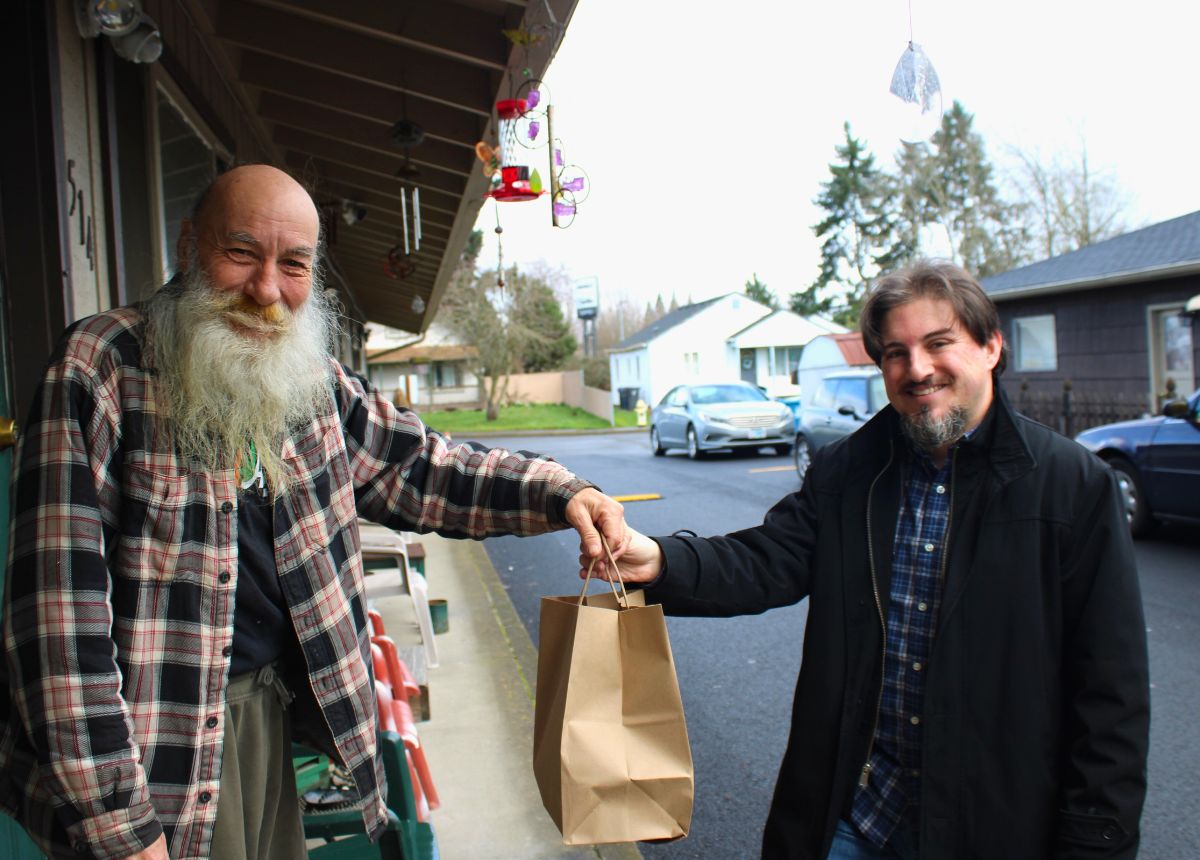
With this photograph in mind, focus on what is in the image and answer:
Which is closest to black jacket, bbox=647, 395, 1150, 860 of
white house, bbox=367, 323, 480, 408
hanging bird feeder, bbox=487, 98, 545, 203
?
hanging bird feeder, bbox=487, 98, 545, 203

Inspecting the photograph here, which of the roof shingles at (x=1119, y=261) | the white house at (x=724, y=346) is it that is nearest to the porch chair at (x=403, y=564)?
the roof shingles at (x=1119, y=261)

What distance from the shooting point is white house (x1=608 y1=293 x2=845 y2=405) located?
133 feet

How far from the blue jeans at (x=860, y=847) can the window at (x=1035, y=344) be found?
1644 cm

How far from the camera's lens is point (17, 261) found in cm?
271

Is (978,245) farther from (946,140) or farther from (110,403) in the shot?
(110,403)

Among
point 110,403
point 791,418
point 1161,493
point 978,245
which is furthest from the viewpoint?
point 978,245

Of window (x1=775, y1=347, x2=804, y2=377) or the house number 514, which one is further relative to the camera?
window (x1=775, y1=347, x2=804, y2=377)

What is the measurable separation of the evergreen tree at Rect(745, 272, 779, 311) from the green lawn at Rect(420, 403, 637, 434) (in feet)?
86.9

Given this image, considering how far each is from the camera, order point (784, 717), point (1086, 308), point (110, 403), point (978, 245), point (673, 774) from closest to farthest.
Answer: point (110, 403) → point (673, 774) → point (784, 717) → point (1086, 308) → point (978, 245)

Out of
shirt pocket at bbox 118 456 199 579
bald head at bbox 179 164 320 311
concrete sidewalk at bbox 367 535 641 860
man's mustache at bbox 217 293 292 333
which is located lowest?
concrete sidewalk at bbox 367 535 641 860

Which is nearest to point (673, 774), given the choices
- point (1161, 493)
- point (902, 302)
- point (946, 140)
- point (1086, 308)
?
point (902, 302)

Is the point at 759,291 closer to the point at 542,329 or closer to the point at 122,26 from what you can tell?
the point at 542,329

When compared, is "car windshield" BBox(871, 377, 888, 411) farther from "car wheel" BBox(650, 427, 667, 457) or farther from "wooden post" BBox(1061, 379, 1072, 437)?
"car wheel" BBox(650, 427, 667, 457)

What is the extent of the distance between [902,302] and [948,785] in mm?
967
